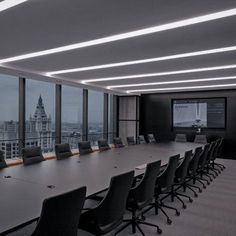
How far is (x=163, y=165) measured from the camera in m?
3.79

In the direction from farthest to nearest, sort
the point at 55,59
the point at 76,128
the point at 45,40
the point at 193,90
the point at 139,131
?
the point at 139,131 → the point at 193,90 → the point at 76,128 → the point at 55,59 → the point at 45,40

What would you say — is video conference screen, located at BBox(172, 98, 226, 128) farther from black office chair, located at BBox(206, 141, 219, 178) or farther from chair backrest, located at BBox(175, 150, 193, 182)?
chair backrest, located at BBox(175, 150, 193, 182)

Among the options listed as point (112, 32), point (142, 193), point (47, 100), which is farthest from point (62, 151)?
point (47, 100)

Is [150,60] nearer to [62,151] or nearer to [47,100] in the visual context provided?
[62,151]

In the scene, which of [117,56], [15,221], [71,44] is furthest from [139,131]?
[15,221]

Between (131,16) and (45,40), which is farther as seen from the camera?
(45,40)

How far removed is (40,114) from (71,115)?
1485 millimetres

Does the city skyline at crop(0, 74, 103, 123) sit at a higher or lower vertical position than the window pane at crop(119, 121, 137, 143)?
higher

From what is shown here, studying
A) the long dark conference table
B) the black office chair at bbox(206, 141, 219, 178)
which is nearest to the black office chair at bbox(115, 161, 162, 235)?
the long dark conference table

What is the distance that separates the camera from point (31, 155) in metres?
3.92

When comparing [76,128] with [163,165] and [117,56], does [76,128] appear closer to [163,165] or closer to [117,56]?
[117,56]

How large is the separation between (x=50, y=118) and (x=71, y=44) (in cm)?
439

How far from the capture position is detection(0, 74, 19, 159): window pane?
6219 millimetres

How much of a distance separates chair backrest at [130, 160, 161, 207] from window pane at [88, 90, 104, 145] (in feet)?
22.4
